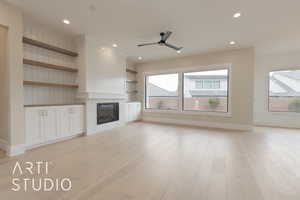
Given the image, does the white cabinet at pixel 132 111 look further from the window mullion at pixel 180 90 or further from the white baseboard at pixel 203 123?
the window mullion at pixel 180 90

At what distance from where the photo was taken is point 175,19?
3189 millimetres

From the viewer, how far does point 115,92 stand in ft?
17.6

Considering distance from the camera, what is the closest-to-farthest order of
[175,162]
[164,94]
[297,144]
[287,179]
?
[287,179], [175,162], [297,144], [164,94]

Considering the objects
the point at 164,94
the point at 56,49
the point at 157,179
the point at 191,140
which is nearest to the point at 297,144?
the point at 191,140

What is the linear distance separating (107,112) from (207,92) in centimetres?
394

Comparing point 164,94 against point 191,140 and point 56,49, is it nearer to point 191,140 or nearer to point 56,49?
point 191,140

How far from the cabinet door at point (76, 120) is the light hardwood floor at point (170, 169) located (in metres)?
0.50

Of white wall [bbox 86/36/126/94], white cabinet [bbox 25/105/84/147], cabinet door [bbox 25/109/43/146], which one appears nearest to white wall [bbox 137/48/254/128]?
white wall [bbox 86/36/126/94]

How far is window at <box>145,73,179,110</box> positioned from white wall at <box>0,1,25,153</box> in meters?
4.82

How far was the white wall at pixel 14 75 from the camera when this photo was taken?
2.73 m

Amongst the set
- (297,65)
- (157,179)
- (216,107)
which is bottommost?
(157,179)

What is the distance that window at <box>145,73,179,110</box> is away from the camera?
21.2 feet

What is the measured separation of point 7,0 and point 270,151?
5.80 metres

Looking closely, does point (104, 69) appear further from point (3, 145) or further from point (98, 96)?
point (3, 145)
